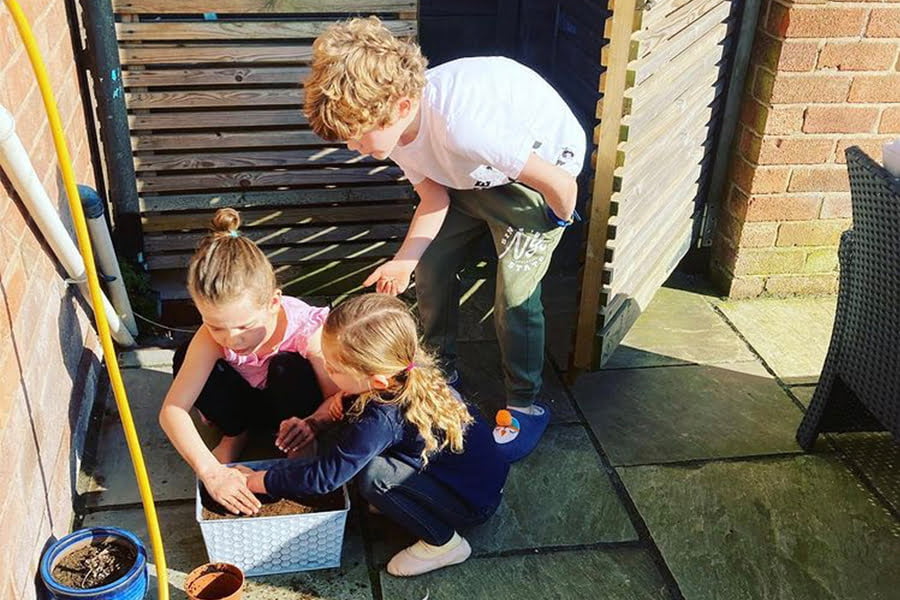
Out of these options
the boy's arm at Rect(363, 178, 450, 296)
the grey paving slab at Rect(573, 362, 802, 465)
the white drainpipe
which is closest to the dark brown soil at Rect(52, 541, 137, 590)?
the white drainpipe

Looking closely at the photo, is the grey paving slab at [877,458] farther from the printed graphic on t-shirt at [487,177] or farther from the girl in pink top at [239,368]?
the girl in pink top at [239,368]

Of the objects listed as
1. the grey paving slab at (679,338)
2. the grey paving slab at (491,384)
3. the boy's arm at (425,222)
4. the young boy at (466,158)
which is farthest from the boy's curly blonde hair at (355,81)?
the grey paving slab at (679,338)

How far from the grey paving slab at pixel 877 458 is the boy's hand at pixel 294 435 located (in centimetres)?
179

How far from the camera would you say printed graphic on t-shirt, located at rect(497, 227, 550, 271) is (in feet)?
9.51

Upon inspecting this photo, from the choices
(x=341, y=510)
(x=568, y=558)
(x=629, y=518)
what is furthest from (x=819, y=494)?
(x=341, y=510)

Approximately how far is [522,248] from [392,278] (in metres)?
0.44

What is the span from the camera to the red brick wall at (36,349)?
7.29ft

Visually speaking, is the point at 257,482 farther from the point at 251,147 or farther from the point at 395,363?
the point at 251,147

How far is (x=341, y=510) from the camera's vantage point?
2.46m

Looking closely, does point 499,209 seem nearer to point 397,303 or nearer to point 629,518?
point 397,303

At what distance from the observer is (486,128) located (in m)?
2.54

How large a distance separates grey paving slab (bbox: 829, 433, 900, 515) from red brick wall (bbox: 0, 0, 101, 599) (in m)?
2.47

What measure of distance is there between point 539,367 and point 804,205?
157cm

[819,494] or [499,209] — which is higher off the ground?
[499,209]
